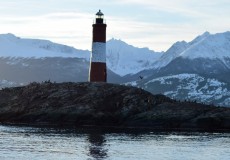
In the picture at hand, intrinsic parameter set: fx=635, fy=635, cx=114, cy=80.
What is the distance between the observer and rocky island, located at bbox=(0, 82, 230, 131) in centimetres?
11169

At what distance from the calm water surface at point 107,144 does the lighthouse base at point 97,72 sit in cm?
2850

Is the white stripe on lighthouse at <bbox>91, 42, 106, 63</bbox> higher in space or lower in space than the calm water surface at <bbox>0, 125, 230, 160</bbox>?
higher

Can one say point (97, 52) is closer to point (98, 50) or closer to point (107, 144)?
point (98, 50)

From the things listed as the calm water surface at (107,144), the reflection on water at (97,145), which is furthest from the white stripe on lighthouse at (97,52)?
the reflection on water at (97,145)

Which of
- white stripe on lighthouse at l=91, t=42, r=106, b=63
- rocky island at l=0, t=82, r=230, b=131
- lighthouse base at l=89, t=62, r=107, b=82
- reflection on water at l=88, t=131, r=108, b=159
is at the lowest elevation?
reflection on water at l=88, t=131, r=108, b=159

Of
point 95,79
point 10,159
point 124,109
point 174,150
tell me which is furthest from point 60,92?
point 10,159

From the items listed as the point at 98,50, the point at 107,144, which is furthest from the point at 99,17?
the point at 107,144

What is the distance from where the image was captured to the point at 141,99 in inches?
4761

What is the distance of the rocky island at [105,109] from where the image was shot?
111688 mm

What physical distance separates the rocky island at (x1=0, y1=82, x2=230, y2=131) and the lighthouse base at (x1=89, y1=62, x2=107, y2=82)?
15.2 ft

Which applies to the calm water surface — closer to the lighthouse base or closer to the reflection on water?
the reflection on water

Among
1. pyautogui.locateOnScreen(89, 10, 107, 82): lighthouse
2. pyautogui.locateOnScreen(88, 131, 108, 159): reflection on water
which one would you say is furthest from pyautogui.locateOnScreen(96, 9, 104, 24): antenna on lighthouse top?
pyautogui.locateOnScreen(88, 131, 108, 159): reflection on water

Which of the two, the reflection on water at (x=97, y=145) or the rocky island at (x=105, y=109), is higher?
the rocky island at (x=105, y=109)

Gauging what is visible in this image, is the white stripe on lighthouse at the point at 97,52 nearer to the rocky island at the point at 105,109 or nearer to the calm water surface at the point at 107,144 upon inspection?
the rocky island at the point at 105,109
